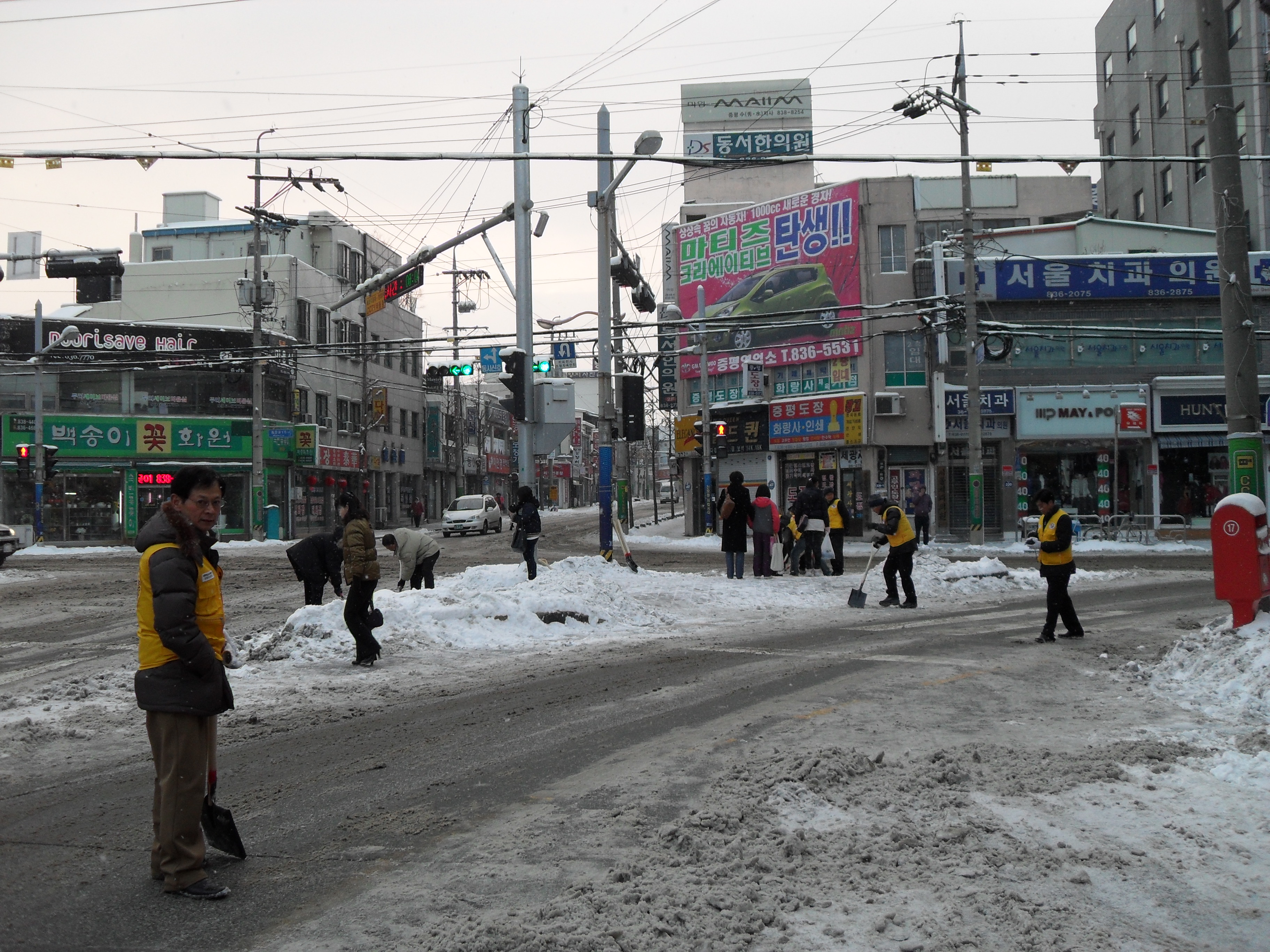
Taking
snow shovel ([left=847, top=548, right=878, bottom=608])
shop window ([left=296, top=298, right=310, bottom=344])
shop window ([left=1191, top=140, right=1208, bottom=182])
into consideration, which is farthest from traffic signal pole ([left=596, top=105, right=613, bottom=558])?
shop window ([left=296, top=298, right=310, bottom=344])

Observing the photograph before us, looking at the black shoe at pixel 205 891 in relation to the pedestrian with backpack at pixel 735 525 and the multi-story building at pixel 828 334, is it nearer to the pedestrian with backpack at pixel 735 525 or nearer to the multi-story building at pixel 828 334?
the pedestrian with backpack at pixel 735 525

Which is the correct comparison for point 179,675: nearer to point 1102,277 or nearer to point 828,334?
point 828,334

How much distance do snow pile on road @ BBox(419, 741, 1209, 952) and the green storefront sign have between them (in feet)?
132

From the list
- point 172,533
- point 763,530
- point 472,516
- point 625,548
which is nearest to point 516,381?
point 625,548

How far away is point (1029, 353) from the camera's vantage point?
3453 centimetres

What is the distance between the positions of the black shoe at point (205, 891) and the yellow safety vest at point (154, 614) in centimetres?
91

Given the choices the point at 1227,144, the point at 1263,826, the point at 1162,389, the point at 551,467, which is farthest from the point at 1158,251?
the point at 551,467

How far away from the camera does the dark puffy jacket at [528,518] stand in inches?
679

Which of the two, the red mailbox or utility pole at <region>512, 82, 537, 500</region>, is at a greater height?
utility pole at <region>512, 82, 537, 500</region>

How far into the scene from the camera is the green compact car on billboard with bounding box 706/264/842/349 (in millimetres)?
37719

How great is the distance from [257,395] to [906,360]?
2393 centimetres

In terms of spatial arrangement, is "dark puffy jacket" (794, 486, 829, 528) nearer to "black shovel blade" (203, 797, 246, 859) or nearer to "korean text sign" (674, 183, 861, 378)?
"korean text sign" (674, 183, 861, 378)

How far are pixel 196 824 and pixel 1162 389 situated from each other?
34.8 metres

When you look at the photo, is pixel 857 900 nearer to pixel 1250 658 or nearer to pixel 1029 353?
pixel 1250 658
